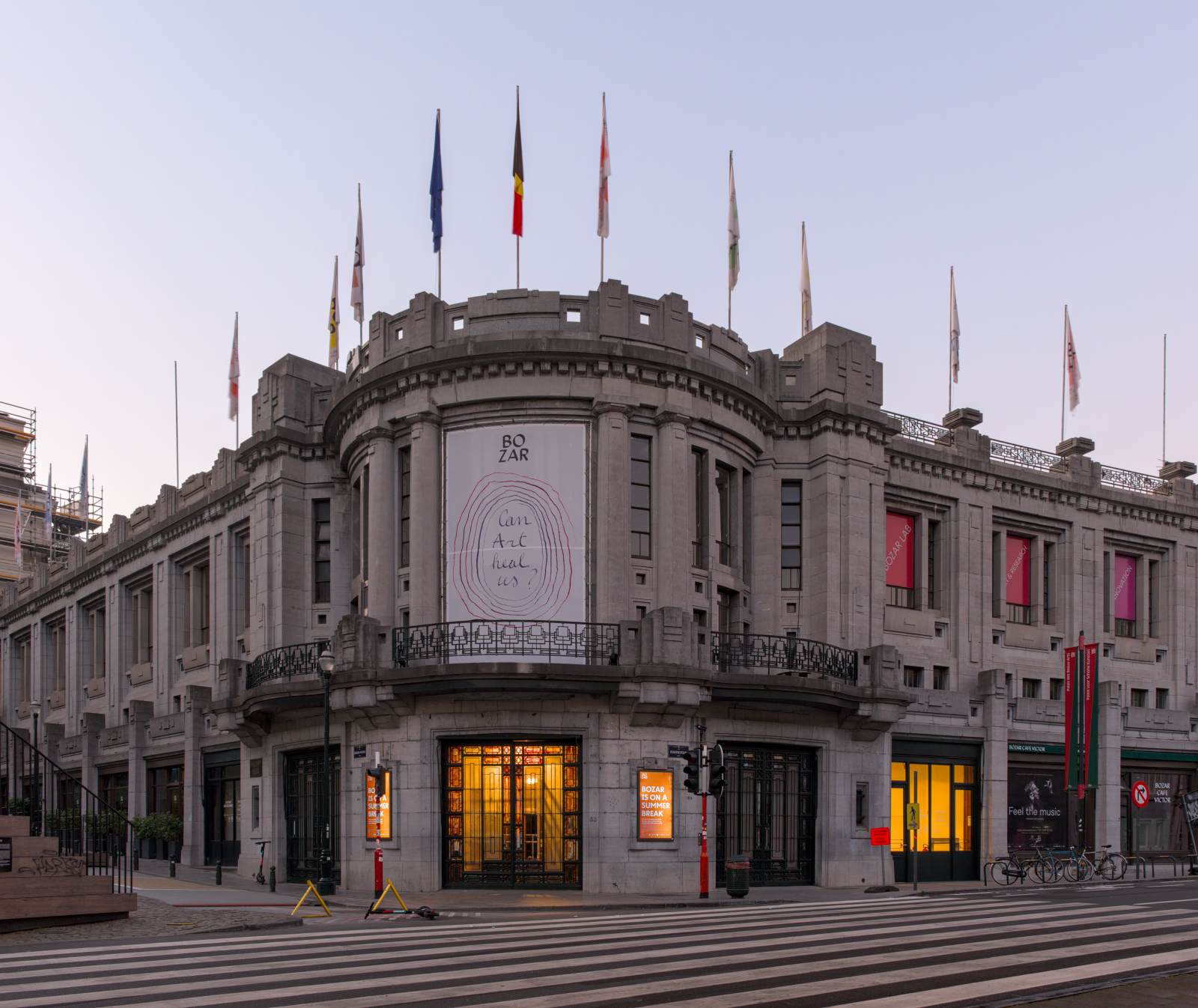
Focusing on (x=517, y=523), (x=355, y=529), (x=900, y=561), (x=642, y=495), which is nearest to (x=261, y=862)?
(x=355, y=529)

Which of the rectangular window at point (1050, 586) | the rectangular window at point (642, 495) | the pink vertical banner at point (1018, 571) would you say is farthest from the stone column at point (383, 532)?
the rectangular window at point (1050, 586)

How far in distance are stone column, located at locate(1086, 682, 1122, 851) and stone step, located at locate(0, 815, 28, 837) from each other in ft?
106

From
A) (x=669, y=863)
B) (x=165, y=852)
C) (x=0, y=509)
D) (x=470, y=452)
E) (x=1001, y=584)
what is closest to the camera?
(x=669, y=863)

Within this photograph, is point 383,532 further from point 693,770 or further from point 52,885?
point 52,885

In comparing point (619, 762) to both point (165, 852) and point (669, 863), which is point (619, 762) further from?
point (165, 852)

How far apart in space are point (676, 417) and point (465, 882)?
12449 millimetres

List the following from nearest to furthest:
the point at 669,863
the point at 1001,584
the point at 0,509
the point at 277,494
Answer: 1. the point at 669,863
2. the point at 277,494
3. the point at 1001,584
4. the point at 0,509

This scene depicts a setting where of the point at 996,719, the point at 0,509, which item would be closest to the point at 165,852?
the point at 996,719

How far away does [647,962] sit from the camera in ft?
48.9

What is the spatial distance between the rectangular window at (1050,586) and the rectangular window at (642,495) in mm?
16755

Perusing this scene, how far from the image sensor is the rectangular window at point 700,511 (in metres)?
32.9

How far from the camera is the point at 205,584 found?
4447 cm

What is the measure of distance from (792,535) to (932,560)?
19.9 feet

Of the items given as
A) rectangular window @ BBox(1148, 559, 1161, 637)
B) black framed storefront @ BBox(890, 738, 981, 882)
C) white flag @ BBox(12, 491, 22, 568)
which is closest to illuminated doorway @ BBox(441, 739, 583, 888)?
black framed storefront @ BBox(890, 738, 981, 882)
